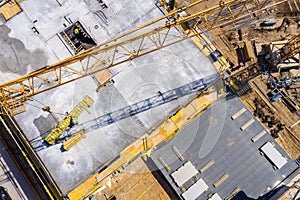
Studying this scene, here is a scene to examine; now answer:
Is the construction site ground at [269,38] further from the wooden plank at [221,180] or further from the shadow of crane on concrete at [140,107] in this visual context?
the wooden plank at [221,180]

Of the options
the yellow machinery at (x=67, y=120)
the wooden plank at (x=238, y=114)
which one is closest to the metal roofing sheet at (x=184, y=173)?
the wooden plank at (x=238, y=114)

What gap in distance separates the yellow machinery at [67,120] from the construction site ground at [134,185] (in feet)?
34.1

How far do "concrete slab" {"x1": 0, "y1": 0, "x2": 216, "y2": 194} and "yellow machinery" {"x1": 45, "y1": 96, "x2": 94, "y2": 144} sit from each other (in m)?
0.72

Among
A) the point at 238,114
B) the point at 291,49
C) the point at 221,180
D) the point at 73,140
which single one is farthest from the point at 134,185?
the point at 291,49

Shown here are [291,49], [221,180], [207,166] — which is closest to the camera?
[221,180]

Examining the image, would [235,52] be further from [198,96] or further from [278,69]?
[198,96]

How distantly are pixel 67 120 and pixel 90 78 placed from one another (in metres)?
7.41

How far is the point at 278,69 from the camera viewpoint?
60.9 metres

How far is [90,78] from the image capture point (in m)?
53.6

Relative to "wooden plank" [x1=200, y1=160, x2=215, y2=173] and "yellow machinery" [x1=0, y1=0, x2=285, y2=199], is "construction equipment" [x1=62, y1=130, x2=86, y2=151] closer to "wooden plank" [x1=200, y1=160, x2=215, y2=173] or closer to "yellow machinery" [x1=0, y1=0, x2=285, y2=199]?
"yellow machinery" [x1=0, y1=0, x2=285, y2=199]

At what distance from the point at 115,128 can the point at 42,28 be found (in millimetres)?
19027

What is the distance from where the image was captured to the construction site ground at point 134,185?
5375 cm

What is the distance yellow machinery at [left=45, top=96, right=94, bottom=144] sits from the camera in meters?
49.7

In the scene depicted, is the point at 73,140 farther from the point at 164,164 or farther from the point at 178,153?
the point at 178,153
